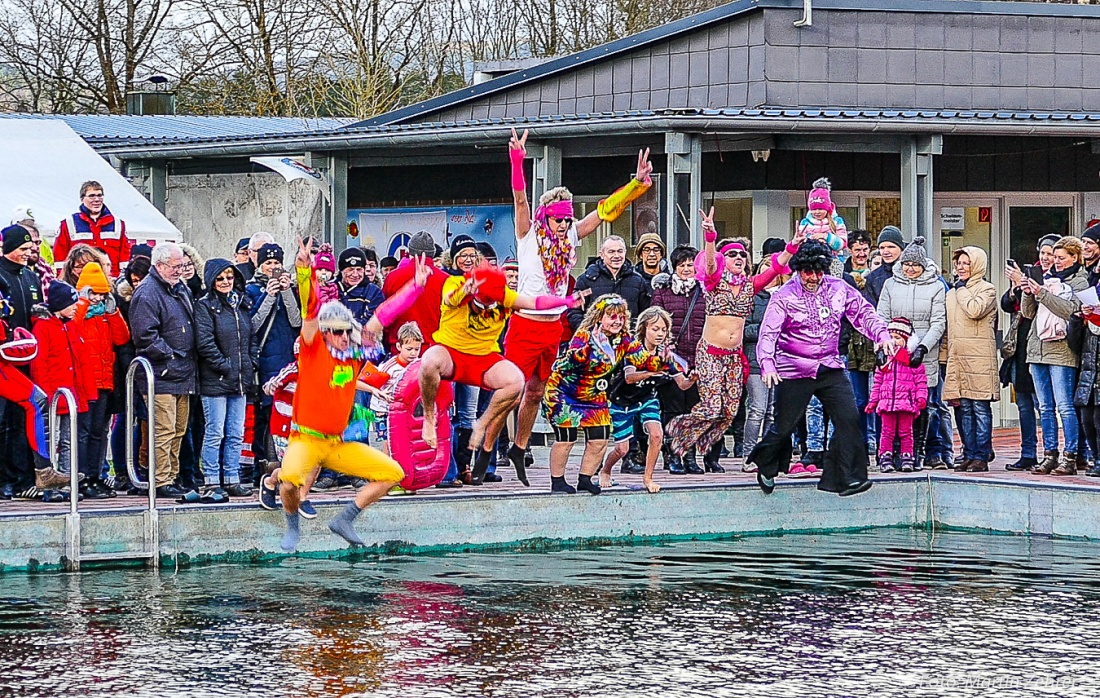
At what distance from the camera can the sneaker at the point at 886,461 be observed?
14812 millimetres

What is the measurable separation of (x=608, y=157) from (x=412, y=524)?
10096 millimetres

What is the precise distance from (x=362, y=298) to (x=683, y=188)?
537 centimetres

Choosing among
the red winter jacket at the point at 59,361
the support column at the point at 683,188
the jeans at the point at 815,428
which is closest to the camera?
the red winter jacket at the point at 59,361

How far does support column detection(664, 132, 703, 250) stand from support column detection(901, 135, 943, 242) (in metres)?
2.19

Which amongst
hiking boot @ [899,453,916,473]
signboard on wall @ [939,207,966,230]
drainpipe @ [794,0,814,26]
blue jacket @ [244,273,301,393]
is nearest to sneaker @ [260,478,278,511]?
blue jacket @ [244,273,301,393]

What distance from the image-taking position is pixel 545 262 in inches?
522

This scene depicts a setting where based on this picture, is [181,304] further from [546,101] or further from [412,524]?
[546,101]

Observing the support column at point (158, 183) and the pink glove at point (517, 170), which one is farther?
the support column at point (158, 183)

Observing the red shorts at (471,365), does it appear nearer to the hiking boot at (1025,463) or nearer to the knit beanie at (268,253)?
the knit beanie at (268,253)

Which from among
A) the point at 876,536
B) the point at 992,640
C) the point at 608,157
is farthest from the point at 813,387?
the point at 608,157

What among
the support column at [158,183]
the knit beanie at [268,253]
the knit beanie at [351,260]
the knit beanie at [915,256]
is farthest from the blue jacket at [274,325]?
the support column at [158,183]

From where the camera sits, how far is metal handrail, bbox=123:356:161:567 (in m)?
11.8

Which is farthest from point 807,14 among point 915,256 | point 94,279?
point 94,279

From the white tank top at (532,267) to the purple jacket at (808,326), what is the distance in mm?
1485
